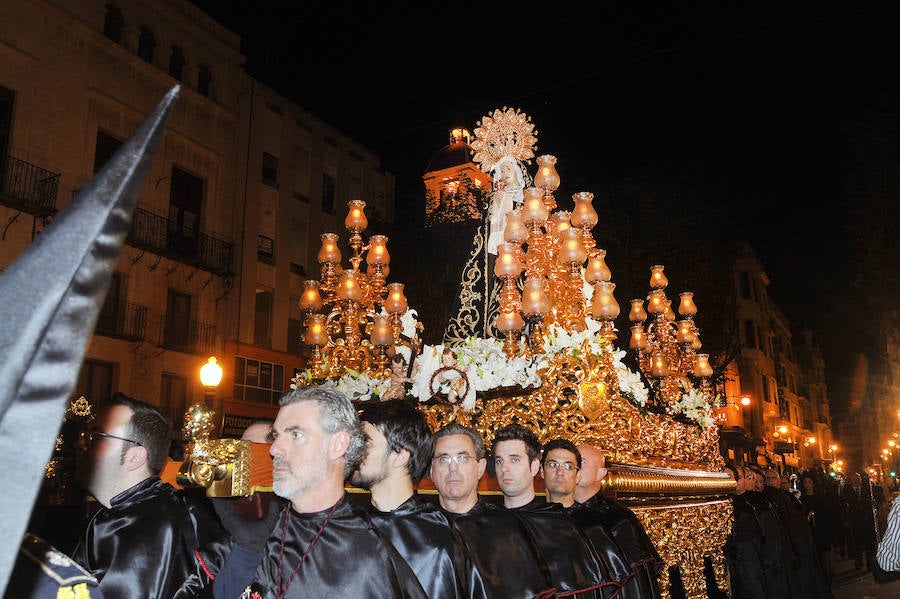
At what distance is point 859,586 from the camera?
1249 cm

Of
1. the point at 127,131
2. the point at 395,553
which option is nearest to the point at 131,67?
the point at 127,131

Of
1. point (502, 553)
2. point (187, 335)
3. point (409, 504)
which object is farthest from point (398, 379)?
point (187, 335)

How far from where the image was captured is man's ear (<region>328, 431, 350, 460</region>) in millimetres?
2512

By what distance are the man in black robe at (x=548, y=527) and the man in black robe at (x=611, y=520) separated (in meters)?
0.54

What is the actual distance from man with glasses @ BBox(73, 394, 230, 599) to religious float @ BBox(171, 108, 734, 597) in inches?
110

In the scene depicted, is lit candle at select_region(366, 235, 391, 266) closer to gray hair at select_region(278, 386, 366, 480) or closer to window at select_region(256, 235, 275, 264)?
gray hair at select_region(278, 386, 366, 480)

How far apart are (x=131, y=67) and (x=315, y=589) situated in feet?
64.1

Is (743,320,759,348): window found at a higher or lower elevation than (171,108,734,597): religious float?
higher

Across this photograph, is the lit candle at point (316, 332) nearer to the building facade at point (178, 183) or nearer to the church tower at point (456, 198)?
the building facade at point (178, 183)

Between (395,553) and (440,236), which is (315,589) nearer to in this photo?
(395,553)

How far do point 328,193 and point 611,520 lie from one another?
70.8 feet

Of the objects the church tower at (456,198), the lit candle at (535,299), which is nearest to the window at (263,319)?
the church tower at (456,198)

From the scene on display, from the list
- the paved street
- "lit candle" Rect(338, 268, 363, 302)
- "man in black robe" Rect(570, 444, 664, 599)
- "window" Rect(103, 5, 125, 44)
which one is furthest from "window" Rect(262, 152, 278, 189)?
"man in black robe" Rect(570, 444, 664, 599)

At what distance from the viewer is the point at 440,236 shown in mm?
21547
